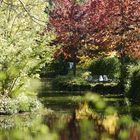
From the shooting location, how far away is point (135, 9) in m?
31.0

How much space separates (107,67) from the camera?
105ft

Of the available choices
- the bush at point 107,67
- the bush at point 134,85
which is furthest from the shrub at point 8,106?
the bush at point 107,67

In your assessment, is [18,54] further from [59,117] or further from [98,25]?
[98,25]

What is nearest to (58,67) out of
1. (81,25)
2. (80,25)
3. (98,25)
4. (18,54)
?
(81,25)

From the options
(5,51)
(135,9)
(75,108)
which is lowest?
(75,108)

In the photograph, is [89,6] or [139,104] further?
[89,6]

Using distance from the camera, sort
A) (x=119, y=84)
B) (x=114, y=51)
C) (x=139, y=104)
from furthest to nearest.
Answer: (x=114, y=51)
(x=119, y=84)
(x=139, y=104)

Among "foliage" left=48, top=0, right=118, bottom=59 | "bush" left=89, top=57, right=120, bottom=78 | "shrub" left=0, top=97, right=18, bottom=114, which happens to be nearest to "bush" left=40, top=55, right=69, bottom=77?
"foliage" left=48, top=0, right=118, bottom=59

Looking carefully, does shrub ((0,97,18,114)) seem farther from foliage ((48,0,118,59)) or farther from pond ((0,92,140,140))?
foliage ((48,0,118,59))

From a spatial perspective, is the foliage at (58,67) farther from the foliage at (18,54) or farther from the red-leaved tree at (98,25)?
the foliage at (18,54)

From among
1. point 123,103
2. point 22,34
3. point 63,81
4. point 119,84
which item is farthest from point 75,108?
point 63,81

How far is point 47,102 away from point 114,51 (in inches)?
491

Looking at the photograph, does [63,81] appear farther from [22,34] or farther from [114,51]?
[22,34]

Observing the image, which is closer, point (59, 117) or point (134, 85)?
point (59, 117)
